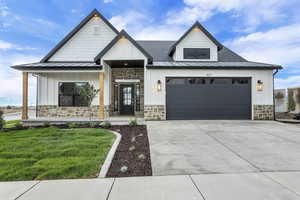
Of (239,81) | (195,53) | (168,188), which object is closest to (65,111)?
(195,53)

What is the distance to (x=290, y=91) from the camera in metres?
13.1

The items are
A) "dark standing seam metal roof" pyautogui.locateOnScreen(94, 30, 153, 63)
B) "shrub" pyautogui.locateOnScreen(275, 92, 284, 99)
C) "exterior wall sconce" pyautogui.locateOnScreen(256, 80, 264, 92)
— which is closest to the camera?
"dark standing seam metal roof" pyautogui.locateOnScreen(94, 30, 153, 63)

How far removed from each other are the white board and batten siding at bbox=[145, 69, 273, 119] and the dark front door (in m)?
2.83

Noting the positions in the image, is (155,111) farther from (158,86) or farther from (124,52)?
(124,52)

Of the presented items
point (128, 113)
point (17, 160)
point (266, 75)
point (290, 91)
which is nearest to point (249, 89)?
point (266, 75)

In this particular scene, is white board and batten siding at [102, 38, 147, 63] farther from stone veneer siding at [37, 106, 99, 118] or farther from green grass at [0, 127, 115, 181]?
green grass at [0, 127, 115, 181]

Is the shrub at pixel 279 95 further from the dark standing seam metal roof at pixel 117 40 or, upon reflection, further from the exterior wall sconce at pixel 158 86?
the dark standing seam metal roof at pixel 117 40

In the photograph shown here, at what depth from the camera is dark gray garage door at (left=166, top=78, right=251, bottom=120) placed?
10188 millimetres

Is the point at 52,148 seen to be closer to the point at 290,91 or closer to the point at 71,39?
the point at 71,39

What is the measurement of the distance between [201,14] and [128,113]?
10433 mm

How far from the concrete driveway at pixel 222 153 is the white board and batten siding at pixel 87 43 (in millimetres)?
8324

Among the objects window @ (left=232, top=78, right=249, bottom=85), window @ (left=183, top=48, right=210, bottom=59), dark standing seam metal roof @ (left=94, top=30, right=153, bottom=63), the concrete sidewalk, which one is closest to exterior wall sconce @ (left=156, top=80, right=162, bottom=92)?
dark standing seam metal roof @ (left=94, top=30, right=153, bottom=63)

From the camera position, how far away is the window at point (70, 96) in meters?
11.2

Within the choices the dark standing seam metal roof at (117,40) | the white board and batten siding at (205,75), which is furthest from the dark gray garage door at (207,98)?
the dark standing seam metal roof at (117,40)
